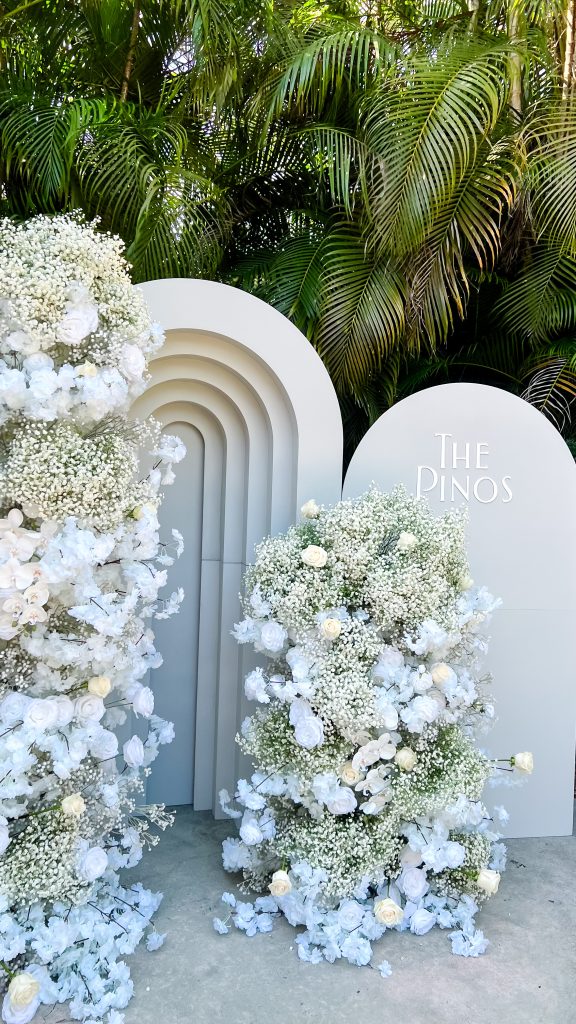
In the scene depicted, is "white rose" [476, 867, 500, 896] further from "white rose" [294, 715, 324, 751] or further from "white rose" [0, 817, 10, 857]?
"white rose" [0, 817, 10, 857]

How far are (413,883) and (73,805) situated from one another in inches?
58.8

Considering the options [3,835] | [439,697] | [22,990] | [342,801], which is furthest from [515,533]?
[22,990]

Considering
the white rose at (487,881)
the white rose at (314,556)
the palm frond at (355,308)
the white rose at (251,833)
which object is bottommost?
the white rose at (487,881)

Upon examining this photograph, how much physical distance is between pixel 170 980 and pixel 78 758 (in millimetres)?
929

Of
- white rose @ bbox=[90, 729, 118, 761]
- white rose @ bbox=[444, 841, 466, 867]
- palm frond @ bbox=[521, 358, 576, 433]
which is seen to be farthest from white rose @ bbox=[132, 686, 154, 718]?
palm frond @ bbox=[521, 358, 576, 433]

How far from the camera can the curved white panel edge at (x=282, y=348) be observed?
365 centimetres

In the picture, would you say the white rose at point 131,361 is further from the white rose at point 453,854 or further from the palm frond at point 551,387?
the palm frond at point 551,387

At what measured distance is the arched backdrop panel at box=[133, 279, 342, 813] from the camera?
375 centimetres

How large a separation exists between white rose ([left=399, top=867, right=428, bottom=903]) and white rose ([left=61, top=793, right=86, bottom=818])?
1412mm

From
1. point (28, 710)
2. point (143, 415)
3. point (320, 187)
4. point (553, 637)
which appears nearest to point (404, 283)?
point (320, 187)

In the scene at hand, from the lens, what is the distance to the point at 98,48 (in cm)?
489

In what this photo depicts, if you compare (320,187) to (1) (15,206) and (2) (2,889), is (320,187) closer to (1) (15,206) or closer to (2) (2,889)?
(1) (15,206)

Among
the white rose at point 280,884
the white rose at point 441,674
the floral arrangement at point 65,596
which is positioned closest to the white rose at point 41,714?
the floral arrangement at point 65,596

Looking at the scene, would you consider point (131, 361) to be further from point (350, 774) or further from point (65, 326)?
point (350, 774)
